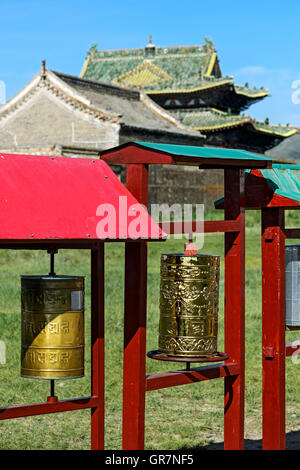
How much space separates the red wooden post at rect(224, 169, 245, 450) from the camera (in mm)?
4543

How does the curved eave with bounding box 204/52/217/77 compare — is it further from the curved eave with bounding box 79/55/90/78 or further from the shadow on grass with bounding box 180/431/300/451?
the shadow on grass with bounding box 180/431/300/451

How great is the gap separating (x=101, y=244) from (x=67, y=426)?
2976 mm

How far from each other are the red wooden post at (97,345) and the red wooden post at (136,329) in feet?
0.48

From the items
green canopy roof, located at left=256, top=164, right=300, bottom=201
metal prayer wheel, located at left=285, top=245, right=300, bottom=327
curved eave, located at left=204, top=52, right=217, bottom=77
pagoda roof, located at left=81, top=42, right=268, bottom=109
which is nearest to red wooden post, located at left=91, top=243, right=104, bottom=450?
green canopy roof, located at left=256, top=164, right=300, bottom=201

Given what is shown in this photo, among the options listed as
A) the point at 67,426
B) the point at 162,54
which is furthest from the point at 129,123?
the point at 67,426

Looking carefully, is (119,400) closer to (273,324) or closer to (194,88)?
(273,324)

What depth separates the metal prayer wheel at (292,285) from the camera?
514cm

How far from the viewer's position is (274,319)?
489cm

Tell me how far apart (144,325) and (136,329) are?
5 centimetres

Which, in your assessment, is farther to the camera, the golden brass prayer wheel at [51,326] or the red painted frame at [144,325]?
the red painted frame at [144,325]

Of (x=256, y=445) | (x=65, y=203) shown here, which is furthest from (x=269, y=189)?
(x=256, y=445)

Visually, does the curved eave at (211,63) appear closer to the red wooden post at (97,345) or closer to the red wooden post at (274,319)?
the red wooden post at (274,319)

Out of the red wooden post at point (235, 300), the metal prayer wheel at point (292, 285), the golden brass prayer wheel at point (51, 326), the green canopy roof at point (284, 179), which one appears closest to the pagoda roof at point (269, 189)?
the green canopy roof at point (284, 179)

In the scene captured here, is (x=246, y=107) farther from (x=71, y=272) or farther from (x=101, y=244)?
(x=101, y=244)
